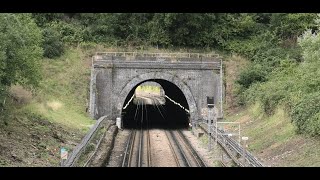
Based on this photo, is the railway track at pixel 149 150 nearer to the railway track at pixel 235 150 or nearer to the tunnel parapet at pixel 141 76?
the railway track at pixel 235 150

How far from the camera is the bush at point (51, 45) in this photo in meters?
38.5

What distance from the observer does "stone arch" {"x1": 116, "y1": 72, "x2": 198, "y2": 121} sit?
1445 inches

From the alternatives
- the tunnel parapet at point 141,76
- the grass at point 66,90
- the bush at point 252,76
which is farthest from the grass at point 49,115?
the bush at point 252,76

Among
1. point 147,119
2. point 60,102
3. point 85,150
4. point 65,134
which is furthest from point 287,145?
point 147,119

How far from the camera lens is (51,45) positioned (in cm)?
→ 3884

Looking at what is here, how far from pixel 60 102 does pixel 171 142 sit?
9453 mm

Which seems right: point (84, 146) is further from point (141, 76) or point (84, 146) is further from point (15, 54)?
point (141, 76)

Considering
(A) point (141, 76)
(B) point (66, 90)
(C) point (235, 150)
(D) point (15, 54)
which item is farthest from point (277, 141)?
(B) point (66, 90)

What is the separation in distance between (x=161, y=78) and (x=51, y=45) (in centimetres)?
989

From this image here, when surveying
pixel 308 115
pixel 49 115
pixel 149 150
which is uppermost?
pixel 308 115

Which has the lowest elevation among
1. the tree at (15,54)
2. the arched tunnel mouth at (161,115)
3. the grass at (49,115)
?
the arched tunnel mouth at (161,115)

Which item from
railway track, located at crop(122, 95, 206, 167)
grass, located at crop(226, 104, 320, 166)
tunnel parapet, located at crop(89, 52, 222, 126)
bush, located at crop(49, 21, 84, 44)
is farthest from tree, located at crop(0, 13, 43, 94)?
bush, located at crop(49, 21, 84, 44)

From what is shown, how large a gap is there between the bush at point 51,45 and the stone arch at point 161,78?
706 centimetres
